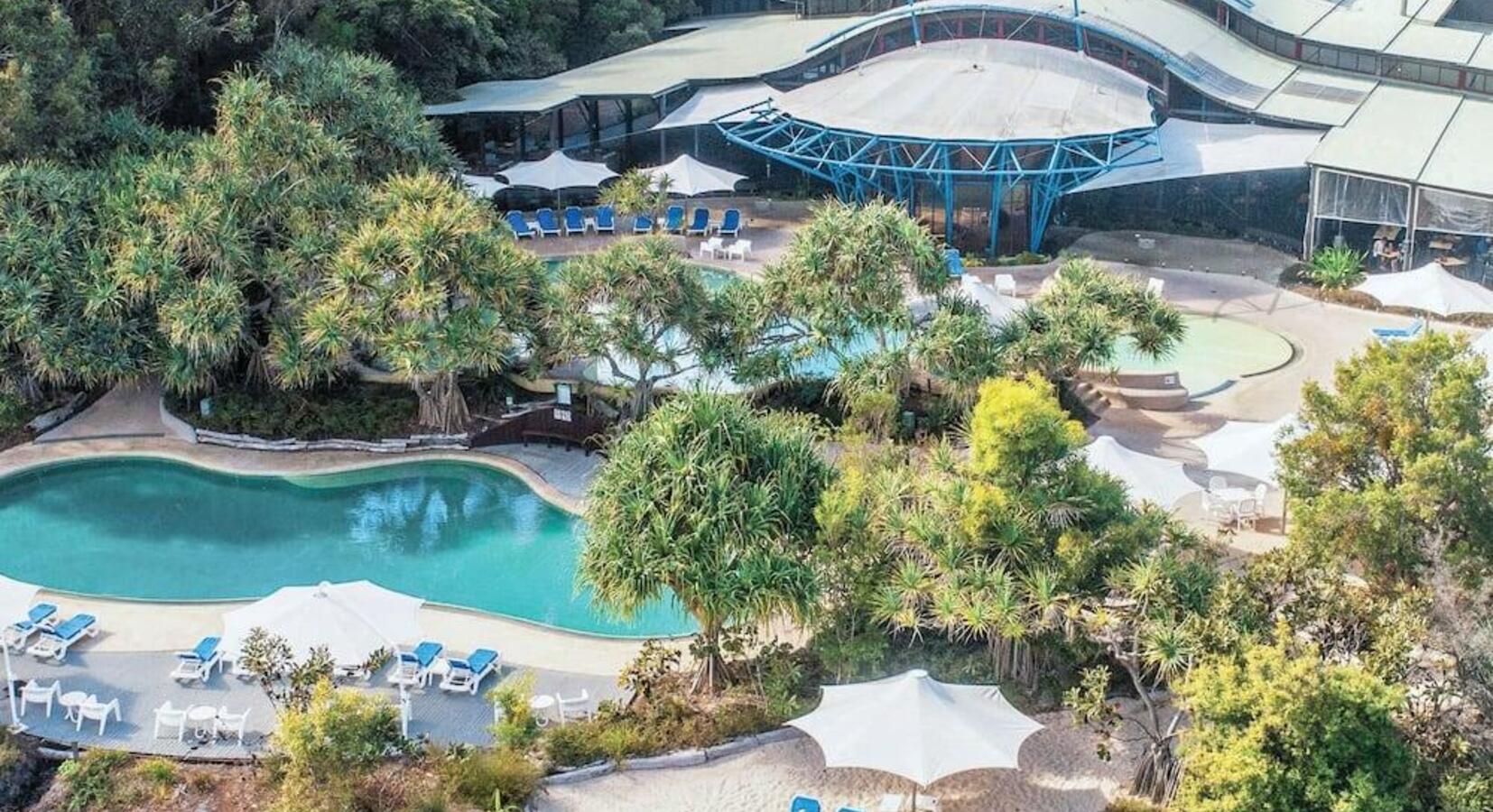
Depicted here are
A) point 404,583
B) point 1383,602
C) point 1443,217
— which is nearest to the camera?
point 1383,602

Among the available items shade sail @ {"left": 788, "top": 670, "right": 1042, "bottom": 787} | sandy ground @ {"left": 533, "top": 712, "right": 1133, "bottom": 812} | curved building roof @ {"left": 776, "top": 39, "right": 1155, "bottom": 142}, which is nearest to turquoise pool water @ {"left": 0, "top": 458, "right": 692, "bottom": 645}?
sandy ground @ {"left": 533, "top": 712, "right": 1133, "bottom": 812}

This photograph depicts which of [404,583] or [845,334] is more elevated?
[845,334]

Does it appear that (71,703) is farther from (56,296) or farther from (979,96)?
(979,96)

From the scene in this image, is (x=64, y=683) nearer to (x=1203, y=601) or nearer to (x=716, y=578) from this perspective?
(x=716, y=578)

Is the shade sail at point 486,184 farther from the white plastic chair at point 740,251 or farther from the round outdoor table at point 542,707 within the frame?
the round outdoor table at point 542,707

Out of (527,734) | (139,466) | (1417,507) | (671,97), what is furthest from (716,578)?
(671,97)

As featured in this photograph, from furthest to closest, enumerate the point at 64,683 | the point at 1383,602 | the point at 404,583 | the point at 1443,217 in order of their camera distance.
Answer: the point at 1443,217 → the point at 404,583 → the point at 64,683 → the point at 1383,602
